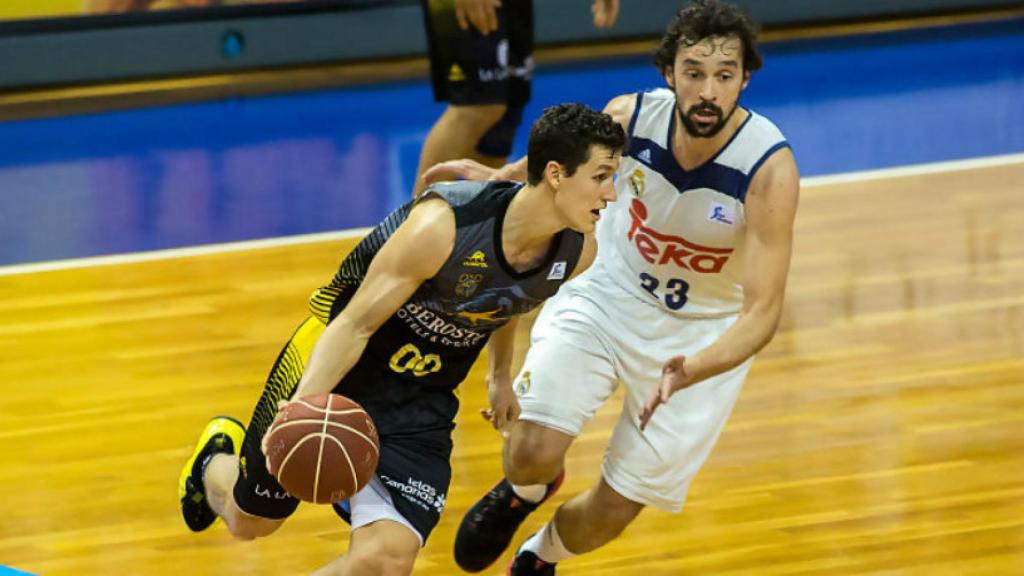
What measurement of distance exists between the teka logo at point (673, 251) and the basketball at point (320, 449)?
1377 mm

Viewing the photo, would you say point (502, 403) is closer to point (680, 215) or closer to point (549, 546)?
point (549, 546)

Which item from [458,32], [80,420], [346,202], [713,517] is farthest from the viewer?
[346,202]

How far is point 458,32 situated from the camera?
8.09 m

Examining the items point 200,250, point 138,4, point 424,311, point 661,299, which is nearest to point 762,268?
point 661,299

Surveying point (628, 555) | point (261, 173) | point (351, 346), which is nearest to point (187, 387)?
point (628, 555)

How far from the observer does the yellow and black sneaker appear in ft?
16.5

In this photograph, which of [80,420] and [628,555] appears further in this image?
[80,420]

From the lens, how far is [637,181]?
504cm

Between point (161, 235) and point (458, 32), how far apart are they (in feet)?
6.54

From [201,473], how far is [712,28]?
2.00m

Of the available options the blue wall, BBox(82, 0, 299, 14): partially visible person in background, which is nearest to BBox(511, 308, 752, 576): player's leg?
the blue wall

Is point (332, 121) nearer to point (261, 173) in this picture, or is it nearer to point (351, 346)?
point (261, 173)

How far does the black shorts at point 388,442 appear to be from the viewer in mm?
4371

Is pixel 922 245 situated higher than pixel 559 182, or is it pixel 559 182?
pixel 559 182
